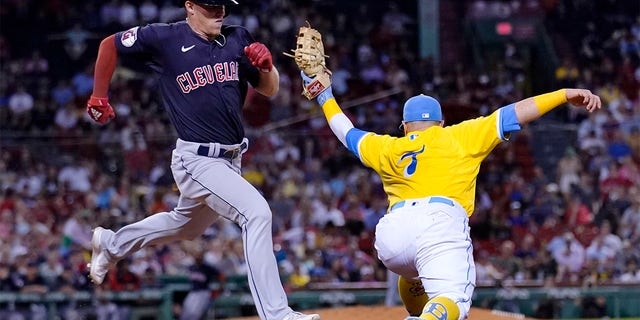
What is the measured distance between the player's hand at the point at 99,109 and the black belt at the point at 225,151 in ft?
1.97

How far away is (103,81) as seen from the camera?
21.7 feet

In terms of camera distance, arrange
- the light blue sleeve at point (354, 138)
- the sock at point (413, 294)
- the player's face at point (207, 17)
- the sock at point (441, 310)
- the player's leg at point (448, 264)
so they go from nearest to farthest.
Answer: the sock at point (441, 310) < the player's leg at point (448, 264) < the player's face at point (207, 17) < the light blue sleeve at point (354, 138) < the sock at point (413, 294)

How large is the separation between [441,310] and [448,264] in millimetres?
310

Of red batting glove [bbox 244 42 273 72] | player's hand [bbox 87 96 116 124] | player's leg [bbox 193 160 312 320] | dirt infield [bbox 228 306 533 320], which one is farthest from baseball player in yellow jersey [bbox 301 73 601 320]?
dirt infield [bbox 228 306 533 320]

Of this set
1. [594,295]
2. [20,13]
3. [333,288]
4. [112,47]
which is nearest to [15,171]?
[333,288]

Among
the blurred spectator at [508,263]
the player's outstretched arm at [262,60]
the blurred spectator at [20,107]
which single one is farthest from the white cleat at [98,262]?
the blurred spectator at [20,107]

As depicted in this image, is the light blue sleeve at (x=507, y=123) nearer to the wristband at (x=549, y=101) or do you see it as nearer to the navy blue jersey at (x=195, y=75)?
the wristband at (x=549, y=101)

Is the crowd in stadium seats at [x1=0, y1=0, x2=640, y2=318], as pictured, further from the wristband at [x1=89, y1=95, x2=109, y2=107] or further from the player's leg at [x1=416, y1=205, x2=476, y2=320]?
the player's leg at [x1=416, y1=205, x2=476, y2=320]

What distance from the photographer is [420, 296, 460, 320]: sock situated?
5.78 metres

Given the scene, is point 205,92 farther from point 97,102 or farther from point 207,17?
point 97,102

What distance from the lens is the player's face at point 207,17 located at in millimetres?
6438

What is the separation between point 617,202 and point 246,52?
9074mm

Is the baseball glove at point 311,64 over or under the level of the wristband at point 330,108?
over

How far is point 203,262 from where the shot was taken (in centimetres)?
1205
